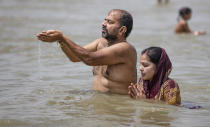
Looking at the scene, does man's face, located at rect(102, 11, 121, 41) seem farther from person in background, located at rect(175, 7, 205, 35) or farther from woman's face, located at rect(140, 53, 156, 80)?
person in background, located at rect(175, 7, 205, 35)

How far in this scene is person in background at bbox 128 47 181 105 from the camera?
17.3 ft

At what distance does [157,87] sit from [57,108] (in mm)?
1257

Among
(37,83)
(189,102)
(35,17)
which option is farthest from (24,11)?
(189,102)

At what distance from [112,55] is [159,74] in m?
0.68

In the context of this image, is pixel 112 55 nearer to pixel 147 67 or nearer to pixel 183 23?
pixel 147 67

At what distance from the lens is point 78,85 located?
7086 mm

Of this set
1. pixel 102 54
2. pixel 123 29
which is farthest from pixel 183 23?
pixel 102 54

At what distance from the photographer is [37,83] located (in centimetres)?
→ 703

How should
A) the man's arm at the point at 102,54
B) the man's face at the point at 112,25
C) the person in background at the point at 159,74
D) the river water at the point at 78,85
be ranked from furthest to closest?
the man's face at the point at 112,25, the man's arm at the point at 102,54, the person in background at the point at 159,74, the river water at the point at 78,85

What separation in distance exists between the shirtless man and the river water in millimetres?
195

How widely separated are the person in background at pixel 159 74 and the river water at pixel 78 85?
186 millimetres

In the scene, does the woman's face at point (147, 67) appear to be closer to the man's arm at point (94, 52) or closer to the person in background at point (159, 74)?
the person in background at point (159, 74)

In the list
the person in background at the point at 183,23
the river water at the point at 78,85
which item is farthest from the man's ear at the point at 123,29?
the person in background at the point at 183,23

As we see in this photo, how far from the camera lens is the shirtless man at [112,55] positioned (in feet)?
18.2
